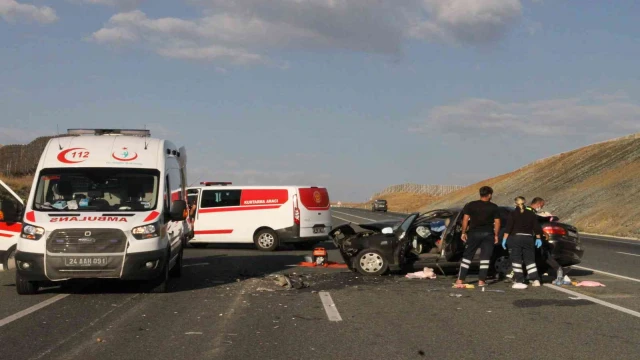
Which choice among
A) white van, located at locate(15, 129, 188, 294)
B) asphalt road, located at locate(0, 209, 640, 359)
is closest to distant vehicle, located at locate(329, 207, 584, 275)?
asphalt road, located at locate(0, 209, 640, 359)

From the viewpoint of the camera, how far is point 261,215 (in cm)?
2195

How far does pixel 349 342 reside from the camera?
757 cm

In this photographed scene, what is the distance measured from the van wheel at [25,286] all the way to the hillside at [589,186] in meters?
32.9

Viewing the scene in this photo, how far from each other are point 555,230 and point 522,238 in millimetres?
1625

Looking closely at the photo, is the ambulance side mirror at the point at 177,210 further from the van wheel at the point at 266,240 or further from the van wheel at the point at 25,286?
the van wheel at the point at 266,240

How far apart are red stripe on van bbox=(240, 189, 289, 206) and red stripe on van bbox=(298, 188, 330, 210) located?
513mm

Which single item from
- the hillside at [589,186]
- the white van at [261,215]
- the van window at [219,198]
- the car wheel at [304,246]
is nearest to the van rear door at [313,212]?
the white van at [261,215]

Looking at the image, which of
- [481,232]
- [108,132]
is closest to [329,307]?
[481,232]

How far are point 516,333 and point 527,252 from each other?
4542 millimetres

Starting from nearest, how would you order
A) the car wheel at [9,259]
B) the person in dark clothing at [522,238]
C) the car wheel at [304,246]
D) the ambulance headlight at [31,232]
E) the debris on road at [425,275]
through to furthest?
the ambulance headlight at [31,232]
the person in dark clothing at [522,238]
the car wheel at [9,259]
the debris on road at [425,275]
the car wheel at [304,246]

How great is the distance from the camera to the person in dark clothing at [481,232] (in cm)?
1246

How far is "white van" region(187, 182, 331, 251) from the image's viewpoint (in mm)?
21734

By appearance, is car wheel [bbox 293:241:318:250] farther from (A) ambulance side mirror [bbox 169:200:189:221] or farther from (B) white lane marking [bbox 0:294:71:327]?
(B) white lane marking [bbox 0:294:71:327]

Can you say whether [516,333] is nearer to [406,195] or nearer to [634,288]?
[634,288]
